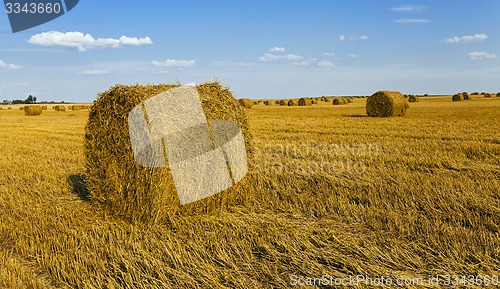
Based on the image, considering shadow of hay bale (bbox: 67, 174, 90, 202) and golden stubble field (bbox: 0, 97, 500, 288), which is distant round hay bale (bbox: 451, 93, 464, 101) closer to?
golden stubble field (bbox: 0, 97, 500, 288)

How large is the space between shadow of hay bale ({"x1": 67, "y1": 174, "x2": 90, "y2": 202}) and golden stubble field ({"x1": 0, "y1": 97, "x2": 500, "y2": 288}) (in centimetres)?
4

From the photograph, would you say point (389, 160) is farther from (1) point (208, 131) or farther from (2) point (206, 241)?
(2) point (206, 241)

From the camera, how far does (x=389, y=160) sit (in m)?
9.16

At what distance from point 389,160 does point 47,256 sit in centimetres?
695

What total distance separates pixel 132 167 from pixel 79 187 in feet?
7.82

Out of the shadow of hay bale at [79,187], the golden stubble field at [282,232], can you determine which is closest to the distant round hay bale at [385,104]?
the golden stubble field at [282,232]

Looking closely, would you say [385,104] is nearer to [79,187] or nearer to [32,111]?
[79,187]

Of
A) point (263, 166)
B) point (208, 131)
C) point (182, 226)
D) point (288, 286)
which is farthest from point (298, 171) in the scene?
point (288, 286)

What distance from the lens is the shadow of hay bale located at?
689cm

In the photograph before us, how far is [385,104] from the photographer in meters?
22.1

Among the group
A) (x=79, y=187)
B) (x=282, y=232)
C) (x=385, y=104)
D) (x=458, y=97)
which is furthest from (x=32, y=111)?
(x=458, y=97)

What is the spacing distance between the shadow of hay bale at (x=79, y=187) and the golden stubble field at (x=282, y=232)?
0.04 meters

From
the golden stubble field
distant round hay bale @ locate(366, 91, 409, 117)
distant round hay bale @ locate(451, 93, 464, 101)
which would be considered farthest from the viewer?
distant round hay bale @ locate(451, 93, 464, 101)

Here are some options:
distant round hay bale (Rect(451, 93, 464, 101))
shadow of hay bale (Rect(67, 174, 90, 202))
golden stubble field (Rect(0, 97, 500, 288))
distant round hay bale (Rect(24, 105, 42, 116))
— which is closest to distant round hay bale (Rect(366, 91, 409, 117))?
golden stubble field (Rect(0, 97, 500, 288))
